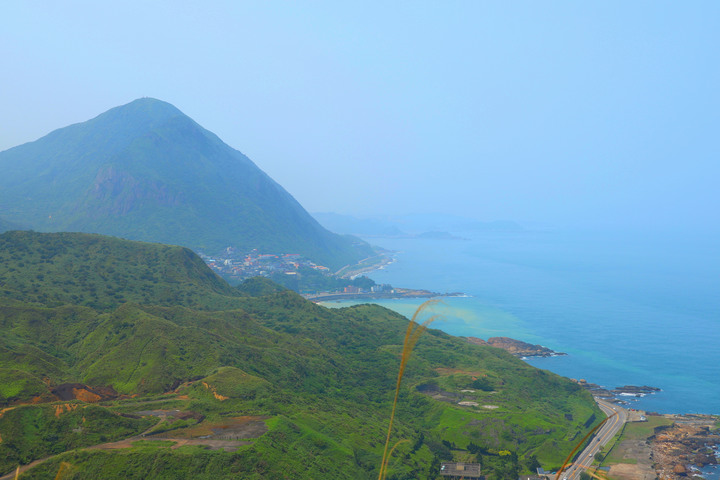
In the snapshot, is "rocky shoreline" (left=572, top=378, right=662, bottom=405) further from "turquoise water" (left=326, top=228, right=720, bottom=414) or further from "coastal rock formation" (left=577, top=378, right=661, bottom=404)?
"turquoise water" (left=326, top=228, right=720, bottom=414)

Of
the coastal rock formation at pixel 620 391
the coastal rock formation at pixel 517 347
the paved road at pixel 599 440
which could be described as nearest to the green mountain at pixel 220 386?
the paved road at pixel 599 440

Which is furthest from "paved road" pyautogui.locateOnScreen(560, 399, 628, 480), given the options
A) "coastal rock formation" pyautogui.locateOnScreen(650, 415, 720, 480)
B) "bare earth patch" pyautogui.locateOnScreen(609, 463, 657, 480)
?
"coastal rock formation" pyautogui.locateOnScreen(650, 415, 720, 480)

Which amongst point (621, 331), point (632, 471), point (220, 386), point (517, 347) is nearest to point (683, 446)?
point (632, 471)

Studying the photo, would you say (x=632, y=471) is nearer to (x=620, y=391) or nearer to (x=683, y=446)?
(x=683, y=446)

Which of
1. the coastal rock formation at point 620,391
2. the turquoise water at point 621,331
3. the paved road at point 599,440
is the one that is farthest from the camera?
the turquoise water at point 621,331

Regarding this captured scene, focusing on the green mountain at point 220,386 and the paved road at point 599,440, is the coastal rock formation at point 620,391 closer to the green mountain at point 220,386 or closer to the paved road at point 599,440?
the paved road at point 599,440

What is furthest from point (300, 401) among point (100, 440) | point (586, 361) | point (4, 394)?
point (586, 361)

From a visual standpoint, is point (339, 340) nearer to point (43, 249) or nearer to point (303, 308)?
point (303, 308)
